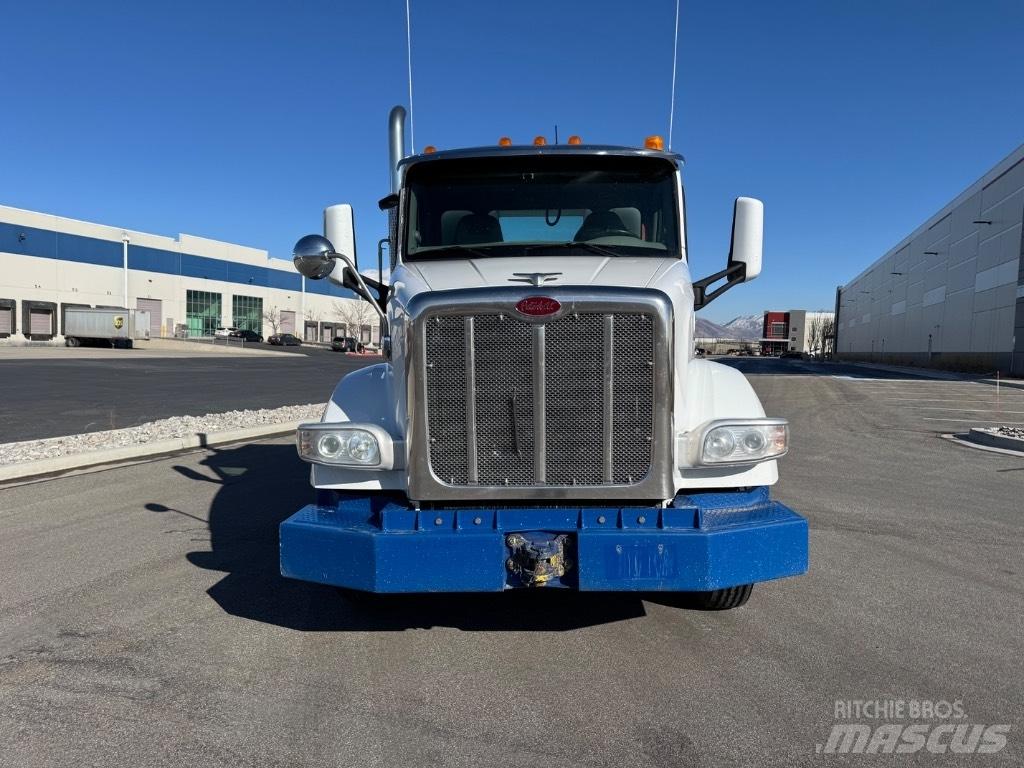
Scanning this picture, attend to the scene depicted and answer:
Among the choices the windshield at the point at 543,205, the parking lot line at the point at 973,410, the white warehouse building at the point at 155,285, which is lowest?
the parking lot line at the point at 973,410

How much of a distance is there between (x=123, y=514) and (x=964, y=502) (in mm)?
7815

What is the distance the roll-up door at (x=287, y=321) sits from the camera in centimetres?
8488

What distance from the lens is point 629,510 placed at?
3.38 m

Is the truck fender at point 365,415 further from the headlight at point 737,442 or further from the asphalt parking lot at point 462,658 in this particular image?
the headlight at point 737,442

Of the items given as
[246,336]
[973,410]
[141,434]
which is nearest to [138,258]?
[246,336]

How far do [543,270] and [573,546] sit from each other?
4.84 ft

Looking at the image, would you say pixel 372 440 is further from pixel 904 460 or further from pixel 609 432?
pixel 904 460

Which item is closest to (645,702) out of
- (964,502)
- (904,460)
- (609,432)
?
(609,432)

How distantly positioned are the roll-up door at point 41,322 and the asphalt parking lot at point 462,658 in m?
62.8

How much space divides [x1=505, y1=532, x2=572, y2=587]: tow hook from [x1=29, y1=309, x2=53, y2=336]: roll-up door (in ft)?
220

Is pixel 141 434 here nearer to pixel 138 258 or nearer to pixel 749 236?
pixel 749 236

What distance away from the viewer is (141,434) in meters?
10.5

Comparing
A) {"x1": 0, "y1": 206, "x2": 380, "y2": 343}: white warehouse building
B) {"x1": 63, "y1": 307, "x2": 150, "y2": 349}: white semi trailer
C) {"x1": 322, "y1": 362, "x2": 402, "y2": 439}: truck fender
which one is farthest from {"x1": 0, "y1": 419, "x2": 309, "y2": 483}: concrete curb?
{"x1": 0, "y1": 206, "x2": 380, "y2": 343}: white warehouse building

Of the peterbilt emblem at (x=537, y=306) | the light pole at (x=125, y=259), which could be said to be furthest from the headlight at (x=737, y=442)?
the light pole at (x=125, y=259)
